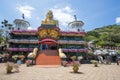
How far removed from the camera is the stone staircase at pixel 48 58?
86.7 feet

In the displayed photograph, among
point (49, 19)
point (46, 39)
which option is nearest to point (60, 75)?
point (46, 39)

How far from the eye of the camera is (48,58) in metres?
27.6

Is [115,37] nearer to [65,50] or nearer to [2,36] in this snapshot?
[65,50]

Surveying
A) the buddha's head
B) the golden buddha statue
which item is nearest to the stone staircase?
the golden buddha statue

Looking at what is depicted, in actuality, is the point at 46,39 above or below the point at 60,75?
above

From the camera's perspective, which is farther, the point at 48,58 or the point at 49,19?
the point at 49,19

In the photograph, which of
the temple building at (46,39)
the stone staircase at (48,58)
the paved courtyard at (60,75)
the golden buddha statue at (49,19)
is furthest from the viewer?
the golden buddha statue at (49,19)

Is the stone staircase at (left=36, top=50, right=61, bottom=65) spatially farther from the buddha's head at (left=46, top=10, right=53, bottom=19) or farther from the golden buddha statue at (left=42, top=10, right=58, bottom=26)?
the buddha's head at (left=46, top=10, right=53, bottom=19)

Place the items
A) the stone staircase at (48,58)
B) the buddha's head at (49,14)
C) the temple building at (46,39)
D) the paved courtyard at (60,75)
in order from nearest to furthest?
the paved courtyard at (60,75) < the stone staircase at (48,58) < the temple building at (46,39) < the buddha's head at (49,14)

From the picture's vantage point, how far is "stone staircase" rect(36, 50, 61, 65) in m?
26.4

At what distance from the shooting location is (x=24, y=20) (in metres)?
46.2

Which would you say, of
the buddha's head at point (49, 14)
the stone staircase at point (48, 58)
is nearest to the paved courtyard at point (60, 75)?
the stone staircase at point (48, 58)

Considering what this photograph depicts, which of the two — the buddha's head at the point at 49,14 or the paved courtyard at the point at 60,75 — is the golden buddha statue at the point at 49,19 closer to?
the buddha's head at the point at 49,14

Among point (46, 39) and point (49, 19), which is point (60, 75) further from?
point (49, 19)
